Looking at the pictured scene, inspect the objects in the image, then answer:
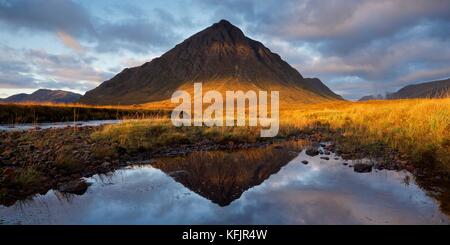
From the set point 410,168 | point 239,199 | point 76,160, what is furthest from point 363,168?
point 76,160

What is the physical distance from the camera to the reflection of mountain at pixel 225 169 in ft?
22.7

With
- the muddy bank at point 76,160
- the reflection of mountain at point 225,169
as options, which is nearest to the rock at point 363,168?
the muddy bank at point 76,160

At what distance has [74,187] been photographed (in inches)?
264

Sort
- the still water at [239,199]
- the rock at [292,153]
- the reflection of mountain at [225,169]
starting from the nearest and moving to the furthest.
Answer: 1. the still water at [239,199]
2. the reflection of mountain at [225,169]
3. the rock at [292,153]

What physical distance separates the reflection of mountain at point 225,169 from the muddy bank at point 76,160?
1023 mm

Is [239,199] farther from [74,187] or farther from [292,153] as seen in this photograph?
[292,153]

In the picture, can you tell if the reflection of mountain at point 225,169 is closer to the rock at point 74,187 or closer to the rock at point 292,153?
the rock at point 292,153

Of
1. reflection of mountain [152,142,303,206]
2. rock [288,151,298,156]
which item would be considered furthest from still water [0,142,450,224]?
rock [288,151,298,156]

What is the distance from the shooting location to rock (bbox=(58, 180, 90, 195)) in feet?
21.7

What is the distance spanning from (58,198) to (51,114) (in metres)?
24.3

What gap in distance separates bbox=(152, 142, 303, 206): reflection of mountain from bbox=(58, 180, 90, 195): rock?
2045 mm

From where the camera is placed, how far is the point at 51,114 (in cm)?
2767

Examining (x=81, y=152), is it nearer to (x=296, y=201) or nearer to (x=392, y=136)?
(x=296, y=201)
